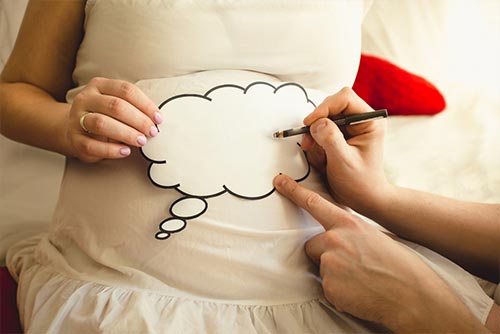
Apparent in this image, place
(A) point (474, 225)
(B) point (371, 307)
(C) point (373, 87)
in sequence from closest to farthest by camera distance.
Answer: (B) point (371, 307) < (A) point (474, 225) < (C) point (373, 87)

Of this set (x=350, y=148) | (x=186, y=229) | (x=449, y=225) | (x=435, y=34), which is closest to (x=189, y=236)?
(x=186, y=229)

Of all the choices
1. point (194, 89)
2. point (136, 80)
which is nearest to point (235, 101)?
point (194, 89)

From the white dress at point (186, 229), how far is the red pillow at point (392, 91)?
47 cm

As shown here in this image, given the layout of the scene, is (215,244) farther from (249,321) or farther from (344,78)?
(344,78)

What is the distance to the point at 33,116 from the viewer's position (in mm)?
778

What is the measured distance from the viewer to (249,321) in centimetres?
61

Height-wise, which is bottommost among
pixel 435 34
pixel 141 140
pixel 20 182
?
pixel 20 182

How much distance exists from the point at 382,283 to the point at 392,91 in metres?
0.77

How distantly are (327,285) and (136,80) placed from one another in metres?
0.44

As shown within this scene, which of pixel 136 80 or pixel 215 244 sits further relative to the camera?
pixel 136 80

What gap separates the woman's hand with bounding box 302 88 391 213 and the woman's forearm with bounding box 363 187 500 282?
0.03m

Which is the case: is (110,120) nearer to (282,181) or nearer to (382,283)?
(282,181)

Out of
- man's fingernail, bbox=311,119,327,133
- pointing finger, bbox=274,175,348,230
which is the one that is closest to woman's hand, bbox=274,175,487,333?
pointing finger, bbox=274,175,348,230

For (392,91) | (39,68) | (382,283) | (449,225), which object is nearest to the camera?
(382,283)
